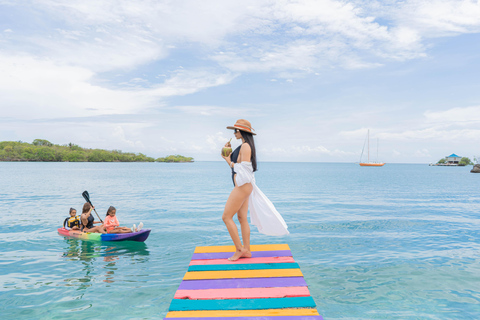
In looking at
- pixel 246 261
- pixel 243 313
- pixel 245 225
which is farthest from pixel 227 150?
pixel 243 313

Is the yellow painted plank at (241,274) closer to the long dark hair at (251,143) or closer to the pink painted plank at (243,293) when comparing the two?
the pink painted plank at (243,293)

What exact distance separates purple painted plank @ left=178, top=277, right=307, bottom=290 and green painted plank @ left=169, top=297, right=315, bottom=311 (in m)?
0.47

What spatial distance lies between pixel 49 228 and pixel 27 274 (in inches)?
339

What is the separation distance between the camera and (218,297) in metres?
5.07

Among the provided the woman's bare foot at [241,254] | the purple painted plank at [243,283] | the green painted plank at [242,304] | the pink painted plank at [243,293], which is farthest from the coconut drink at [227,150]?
the green painted plank at [242,304]

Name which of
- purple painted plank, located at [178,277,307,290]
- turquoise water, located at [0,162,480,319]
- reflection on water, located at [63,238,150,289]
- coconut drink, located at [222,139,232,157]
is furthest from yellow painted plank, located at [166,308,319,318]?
reflection on water, located at [63,238,150,289]

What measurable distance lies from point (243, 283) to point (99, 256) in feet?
27.4

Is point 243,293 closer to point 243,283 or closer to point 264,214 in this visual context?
point 243,283

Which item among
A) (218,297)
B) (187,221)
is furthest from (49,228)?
(218,297)

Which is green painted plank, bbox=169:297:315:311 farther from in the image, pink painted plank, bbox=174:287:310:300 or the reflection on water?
the reflection on water

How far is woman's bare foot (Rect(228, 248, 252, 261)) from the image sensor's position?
677 cm

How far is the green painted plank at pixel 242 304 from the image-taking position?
15.7 ft

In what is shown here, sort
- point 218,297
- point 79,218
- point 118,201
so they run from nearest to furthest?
point 218,297 < point 79,218 < point 118,201

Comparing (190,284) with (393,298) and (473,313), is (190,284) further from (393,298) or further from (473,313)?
(473,313)
